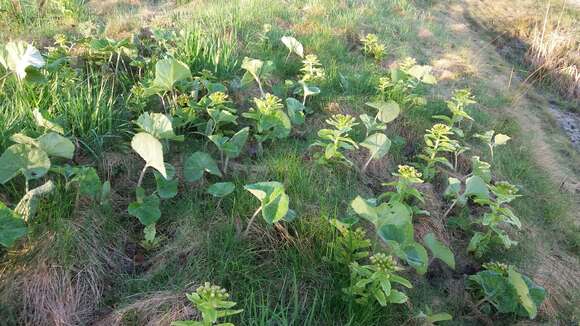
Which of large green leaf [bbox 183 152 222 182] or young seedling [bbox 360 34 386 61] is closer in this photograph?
large green leaf [bbox 183 152 222 182]

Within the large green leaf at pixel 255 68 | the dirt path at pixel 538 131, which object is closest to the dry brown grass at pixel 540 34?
the dirt path at pixel 538 131

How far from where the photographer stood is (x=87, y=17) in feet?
12.6

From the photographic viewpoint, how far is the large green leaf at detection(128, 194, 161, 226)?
1.85 metres

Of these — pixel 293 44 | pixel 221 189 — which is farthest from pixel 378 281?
pixel 293 44

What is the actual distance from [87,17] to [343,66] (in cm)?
216

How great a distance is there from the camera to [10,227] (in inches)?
62.6

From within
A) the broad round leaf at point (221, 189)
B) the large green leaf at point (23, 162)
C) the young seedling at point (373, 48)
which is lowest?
the young seedling at point (373, 48)

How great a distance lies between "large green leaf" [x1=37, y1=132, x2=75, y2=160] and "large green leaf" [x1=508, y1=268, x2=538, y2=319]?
1798 mm

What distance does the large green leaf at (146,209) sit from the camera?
1850 mm

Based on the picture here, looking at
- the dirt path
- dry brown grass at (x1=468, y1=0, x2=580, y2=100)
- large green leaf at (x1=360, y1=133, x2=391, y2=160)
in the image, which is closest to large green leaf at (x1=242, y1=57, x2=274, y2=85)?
large green leaf at (x1=360, y1=133, x2=391, y2=160)

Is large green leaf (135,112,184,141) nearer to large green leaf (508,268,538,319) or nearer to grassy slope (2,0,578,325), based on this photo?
grassy slope (2,0,578,325)

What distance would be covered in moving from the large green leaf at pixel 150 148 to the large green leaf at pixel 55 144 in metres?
0.25

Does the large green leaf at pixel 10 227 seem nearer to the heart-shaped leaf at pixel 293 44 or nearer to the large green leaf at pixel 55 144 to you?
the large green leaf at pixel 55 144

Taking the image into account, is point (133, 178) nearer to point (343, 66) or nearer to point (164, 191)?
point (164, 191)
